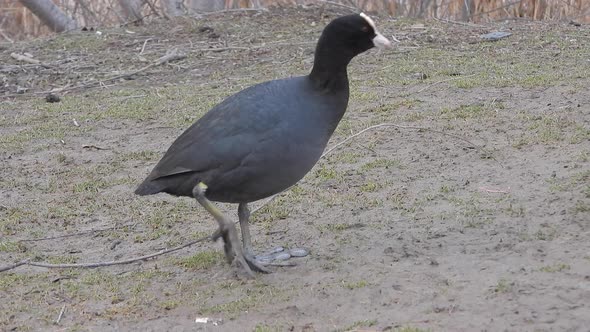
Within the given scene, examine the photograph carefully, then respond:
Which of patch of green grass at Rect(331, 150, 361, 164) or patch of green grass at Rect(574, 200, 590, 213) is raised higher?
patch of green grass at Rect(574, 200, 590, 213)

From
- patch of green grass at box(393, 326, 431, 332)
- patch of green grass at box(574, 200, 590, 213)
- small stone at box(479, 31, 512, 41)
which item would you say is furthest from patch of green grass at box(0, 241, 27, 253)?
small stone at box(479, 31, 512, 41)

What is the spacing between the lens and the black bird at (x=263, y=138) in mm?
4137

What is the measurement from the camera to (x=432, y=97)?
683cm

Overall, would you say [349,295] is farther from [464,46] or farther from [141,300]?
[464,46]

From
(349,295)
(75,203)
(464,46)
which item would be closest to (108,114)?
(75,203)

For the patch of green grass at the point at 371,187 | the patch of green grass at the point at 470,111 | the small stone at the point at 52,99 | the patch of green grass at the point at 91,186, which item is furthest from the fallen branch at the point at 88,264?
the small stone at the point at 52,99

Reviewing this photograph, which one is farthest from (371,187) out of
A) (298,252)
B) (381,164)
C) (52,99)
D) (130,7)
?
(130,7)

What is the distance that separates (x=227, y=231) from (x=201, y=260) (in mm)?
355

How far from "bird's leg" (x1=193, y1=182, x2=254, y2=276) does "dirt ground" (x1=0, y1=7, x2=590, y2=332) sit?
0.08 m

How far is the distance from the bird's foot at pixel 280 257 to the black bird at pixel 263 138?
0.19 feet

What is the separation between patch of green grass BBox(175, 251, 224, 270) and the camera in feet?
14.9

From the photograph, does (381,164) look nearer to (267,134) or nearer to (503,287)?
(267,134)

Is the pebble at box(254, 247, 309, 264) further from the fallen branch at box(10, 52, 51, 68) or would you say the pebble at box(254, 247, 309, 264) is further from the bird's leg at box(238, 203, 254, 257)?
the fallen branch at box(10, 52, 51, 68)

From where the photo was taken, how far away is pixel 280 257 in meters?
4.46
